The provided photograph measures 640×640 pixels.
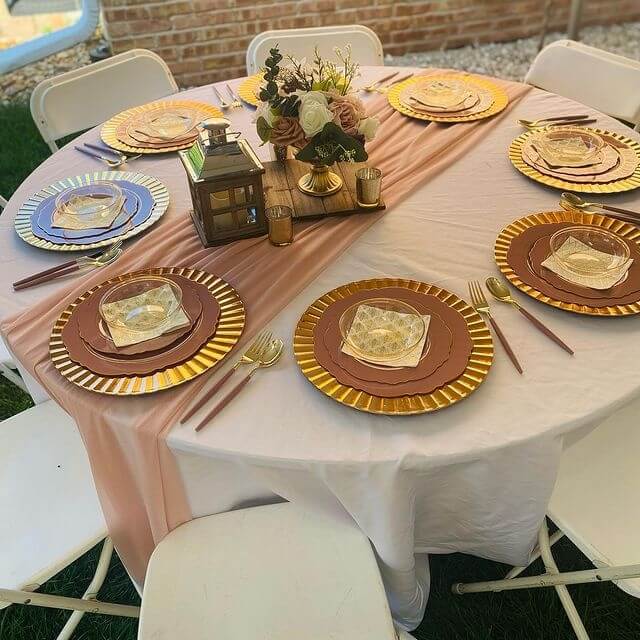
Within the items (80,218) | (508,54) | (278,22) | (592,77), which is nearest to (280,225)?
(80,218)

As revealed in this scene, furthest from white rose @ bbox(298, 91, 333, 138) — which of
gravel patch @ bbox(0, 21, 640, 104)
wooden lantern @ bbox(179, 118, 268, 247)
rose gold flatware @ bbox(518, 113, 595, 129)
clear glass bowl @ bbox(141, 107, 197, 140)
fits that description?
gravel patch @ bbox(0, 21, 640, 104)

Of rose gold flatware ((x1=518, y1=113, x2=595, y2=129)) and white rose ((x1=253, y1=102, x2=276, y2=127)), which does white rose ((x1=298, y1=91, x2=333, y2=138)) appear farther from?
rose gold flatware ((x1=518, y1=113, x2=595, y2=129))

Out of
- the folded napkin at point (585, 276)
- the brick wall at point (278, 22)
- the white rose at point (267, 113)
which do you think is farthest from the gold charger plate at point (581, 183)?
the brick wall at point (278, 22)

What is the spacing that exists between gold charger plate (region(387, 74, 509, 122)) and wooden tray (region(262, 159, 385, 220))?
1.07 ft

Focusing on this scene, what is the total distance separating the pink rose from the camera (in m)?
1.26

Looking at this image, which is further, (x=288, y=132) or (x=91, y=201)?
(x=91, y=201)

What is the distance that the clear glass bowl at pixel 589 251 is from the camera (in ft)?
3.82

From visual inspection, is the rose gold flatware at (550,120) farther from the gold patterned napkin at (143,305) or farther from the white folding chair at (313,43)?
the gold patterned napkin at (143,305)

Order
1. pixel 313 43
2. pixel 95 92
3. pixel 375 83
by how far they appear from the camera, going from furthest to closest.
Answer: pixel 313 43 → pixel 95 92 → pixel 375 83

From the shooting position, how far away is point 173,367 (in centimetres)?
101

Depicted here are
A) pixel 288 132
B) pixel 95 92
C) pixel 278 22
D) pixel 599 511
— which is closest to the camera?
pixel 599 511

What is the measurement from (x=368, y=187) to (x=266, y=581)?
78 cm

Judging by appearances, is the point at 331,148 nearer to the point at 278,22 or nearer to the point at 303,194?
the point at 303,194

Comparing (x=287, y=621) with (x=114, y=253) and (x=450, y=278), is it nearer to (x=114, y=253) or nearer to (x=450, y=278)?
(x=450, y=278)
